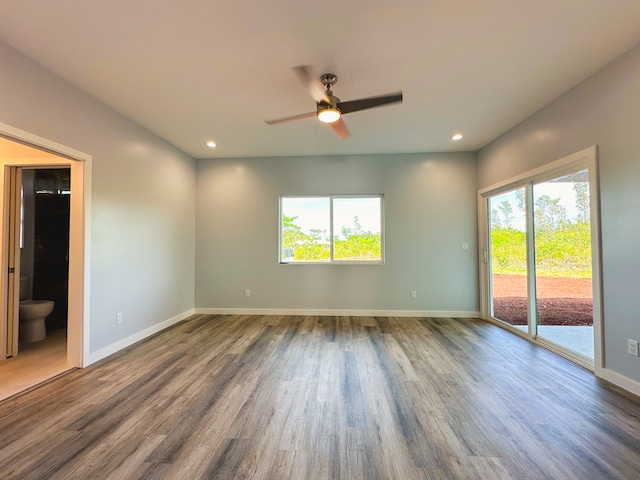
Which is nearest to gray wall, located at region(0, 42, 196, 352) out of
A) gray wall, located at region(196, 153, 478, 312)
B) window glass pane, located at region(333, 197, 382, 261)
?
gray wall, located at region(196, 153, 478, 312)

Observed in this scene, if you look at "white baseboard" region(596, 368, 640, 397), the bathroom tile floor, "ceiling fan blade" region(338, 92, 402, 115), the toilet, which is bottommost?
the bathroom tile floor

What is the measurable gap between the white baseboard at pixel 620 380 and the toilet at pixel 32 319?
593cm

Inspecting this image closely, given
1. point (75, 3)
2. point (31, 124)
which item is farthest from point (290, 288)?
point (75, 3)

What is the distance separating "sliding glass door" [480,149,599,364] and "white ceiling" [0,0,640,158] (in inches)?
38.7

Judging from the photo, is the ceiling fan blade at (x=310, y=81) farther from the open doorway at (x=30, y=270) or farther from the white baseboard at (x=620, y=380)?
the white baseboard at (x=620, y=380)

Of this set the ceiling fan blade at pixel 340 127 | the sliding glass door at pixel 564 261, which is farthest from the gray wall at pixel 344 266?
the ceiling fan blade at pixel 340 127

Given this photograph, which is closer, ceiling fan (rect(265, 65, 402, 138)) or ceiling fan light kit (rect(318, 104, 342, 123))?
ceiling fan (rect(265, 65, 402, 138))

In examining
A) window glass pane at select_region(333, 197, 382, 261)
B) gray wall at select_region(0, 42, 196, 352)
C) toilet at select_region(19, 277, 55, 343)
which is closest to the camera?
gray wall at select_region(0, 42, 196, 352)

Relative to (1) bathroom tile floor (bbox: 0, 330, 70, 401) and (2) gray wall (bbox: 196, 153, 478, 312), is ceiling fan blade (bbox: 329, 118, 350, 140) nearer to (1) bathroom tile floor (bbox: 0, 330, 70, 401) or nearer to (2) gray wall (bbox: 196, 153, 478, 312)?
(2) gray wall (bbox: 196, 153, 478, 312)

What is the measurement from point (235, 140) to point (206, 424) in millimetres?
3500

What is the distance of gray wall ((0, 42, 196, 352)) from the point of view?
226cm

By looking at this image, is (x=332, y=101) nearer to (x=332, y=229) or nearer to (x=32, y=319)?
(x=332, y=229)

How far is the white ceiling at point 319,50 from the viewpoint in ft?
5.81

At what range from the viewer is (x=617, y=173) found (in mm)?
2299
